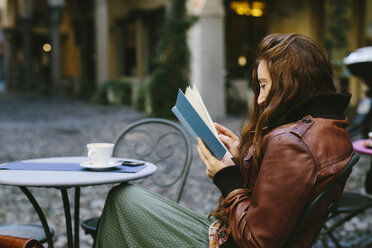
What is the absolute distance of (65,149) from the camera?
748cm

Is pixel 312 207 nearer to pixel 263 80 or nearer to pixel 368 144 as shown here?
pixel 263 80

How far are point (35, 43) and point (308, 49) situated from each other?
101 ft

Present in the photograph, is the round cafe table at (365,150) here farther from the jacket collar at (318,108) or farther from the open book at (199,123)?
the open book at (199,123)

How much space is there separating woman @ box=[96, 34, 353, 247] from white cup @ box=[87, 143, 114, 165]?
30 cm

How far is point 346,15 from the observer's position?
12727mm

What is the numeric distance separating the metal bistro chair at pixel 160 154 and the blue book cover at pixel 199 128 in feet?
3.03

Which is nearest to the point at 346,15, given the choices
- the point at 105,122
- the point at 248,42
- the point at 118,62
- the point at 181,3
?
the point at 248,42

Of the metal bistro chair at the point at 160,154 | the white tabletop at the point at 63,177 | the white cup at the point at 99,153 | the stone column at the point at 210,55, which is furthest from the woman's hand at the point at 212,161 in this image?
the stone column at the point at 210,55

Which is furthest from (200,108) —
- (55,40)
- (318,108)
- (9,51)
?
(9,51)

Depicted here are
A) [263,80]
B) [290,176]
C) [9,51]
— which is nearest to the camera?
[290,176]

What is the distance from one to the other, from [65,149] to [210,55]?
4.71m

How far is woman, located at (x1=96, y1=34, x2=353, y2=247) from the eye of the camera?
1.47m

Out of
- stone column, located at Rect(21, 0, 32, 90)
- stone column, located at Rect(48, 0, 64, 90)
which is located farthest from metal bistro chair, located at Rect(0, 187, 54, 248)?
stone column, located at Rect(21, 0, 32, 90)

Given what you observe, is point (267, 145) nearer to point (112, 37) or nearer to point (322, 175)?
point (322, 175)
